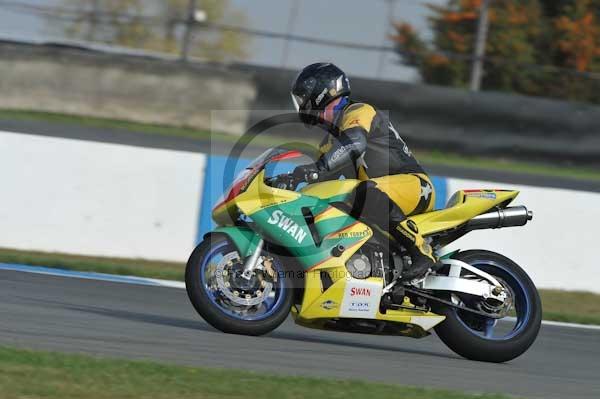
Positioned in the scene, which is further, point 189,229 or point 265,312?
point 189,229

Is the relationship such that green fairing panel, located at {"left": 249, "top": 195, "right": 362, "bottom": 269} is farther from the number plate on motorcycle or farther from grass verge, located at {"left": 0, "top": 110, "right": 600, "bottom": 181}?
grass verge, located at {"left": 0, "top": 110, "right": 600, "bottom": 181}

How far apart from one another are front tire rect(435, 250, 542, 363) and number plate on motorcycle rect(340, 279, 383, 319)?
43 cm

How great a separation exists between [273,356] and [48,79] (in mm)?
14772

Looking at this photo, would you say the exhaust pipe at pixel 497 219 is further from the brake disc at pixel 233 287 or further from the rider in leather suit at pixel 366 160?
the brake disc at pixel 233 287

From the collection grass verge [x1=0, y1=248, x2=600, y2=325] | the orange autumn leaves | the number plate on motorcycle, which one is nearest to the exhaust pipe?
the number plate on motorcycle

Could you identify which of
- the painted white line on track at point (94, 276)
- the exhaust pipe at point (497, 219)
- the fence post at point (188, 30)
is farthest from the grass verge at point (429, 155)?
the exhaust pipe at point (497, 219)

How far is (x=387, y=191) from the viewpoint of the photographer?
6.66m

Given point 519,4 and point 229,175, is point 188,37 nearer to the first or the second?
point 519,4

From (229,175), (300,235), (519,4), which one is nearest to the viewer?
(300,235)

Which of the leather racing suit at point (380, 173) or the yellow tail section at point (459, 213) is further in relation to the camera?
the yellow tail section at point (459, 213)

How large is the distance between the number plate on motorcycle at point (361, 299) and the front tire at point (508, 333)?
1.41 ft

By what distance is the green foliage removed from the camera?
67.3 ft

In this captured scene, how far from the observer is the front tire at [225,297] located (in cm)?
639

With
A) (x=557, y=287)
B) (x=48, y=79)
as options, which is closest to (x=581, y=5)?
(x=48, y=79)
